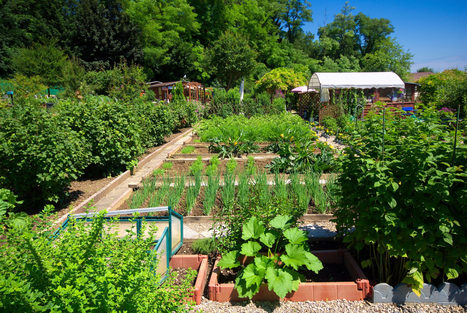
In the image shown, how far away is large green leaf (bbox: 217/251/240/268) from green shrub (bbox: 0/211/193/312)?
116cm

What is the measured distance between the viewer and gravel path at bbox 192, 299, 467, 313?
279 centimetres

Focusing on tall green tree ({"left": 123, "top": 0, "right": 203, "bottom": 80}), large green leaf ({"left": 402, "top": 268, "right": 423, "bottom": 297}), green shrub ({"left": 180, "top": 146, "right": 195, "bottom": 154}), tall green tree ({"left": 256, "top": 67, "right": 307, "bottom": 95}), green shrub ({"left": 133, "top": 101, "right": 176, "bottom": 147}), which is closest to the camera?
large green leaf ({"left": 402, "top": 268, "right": 423, "bottom": 297})

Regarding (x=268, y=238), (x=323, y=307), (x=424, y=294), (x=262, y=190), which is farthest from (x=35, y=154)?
(x=424, y=294)

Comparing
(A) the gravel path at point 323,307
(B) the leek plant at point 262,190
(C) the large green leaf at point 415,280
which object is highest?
(B) the leek plant at point 262,190

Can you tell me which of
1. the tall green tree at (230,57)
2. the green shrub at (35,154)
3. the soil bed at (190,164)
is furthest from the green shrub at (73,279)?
the tall green tree at (230,57)

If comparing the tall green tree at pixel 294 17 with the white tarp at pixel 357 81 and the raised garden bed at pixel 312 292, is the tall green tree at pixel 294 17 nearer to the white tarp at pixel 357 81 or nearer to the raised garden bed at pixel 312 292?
the white tarp at pixel 357 81

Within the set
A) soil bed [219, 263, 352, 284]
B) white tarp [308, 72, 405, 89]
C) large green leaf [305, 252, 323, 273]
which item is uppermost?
white tarp [308, 72, 405, 89]

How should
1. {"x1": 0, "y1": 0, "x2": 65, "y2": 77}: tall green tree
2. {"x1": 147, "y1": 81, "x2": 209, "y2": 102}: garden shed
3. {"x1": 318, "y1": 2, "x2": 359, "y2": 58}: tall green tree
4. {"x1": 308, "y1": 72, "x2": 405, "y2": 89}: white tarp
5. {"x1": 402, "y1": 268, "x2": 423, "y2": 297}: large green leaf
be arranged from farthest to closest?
1. {"x1": 318, "y1": 2, "x2": 359, "y2": 58}: tall green tree
2. {"x1": 0, "y1": 0, "x2": 65, "y2": 77}: tall green tree
3. {"x1": 147, "y1": 81, "x2": 209, "y2": 102}: garden shed
4. {"x1": 308, "y1": 72, "x2": 405, "y2": 89}: white tarp
5. {"x1": 402, "y1": 268, "x2": 423, "y2": 297}: large green leaf

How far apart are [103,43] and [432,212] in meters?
33.9

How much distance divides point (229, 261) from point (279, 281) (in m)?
0.59

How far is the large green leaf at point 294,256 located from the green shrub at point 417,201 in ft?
1.87

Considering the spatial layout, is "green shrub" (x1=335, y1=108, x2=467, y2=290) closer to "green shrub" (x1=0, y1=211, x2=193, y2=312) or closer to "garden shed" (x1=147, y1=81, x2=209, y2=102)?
"green shrub" (x1=0, y1=211, x2=193, y2=312)

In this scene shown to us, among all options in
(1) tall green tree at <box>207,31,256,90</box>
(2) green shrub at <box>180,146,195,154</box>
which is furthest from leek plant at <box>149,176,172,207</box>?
(1) tall green tree at <box>207,31,256,90</box>

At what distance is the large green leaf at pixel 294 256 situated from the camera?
280 centimetres
